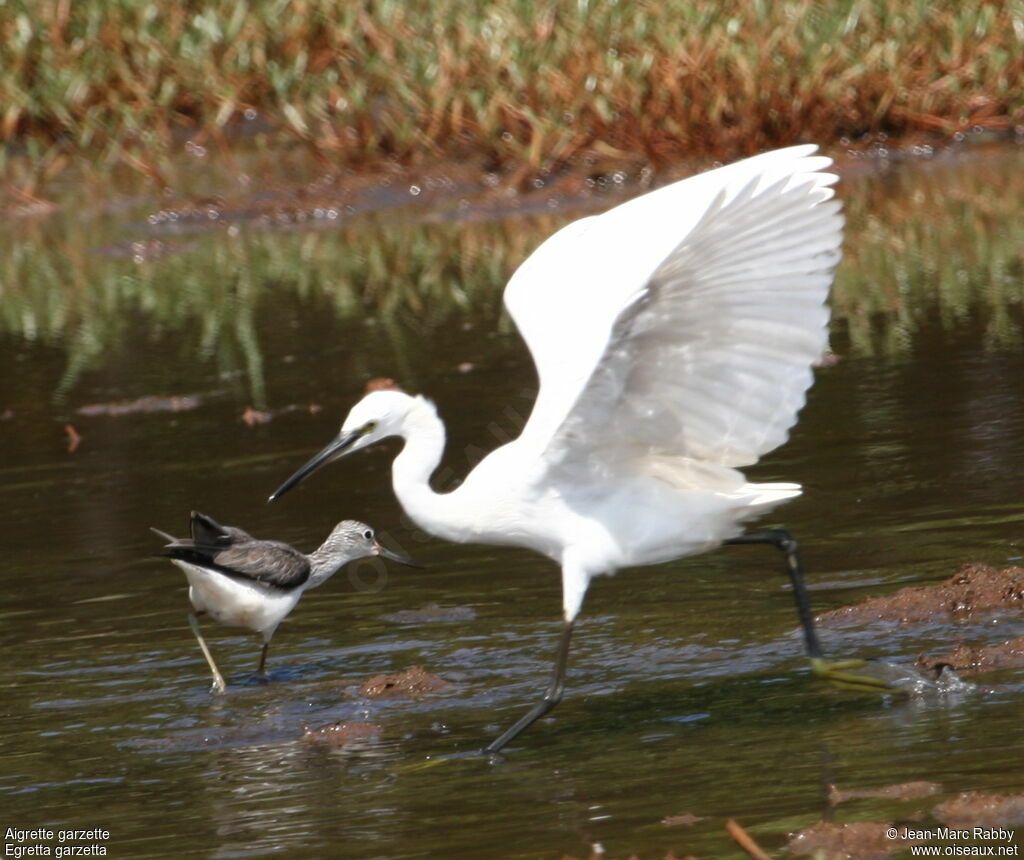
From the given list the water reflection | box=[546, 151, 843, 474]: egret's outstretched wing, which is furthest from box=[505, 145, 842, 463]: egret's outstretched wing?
the water reflection

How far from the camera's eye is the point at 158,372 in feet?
39.6

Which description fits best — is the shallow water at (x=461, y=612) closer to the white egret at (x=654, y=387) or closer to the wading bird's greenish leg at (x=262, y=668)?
the wading bird's greenish leg at (x=262, y=668)

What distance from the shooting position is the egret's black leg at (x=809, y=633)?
229 inches

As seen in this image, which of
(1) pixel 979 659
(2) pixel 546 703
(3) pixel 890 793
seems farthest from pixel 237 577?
(3) pixel 890 793

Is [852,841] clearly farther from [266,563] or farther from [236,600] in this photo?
[266,563]

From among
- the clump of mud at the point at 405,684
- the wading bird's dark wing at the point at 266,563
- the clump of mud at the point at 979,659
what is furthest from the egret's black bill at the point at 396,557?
the clump of mud at the point at 979,659

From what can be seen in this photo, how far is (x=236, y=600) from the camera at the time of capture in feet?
22.1

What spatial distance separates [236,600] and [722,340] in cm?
207

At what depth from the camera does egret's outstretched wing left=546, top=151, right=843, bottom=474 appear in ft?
17.7

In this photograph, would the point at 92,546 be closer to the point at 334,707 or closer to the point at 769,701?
the point at 334,707

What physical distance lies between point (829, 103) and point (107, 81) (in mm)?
7366

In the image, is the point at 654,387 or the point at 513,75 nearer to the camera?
the point at 654,387

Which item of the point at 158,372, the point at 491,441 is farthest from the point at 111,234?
the point at 491,441

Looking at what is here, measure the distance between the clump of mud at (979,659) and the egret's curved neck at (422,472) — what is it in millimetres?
1504
